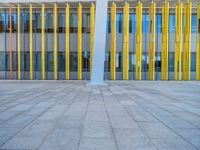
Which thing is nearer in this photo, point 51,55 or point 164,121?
point 164,121

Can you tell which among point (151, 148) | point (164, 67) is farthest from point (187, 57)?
point (151, 148)

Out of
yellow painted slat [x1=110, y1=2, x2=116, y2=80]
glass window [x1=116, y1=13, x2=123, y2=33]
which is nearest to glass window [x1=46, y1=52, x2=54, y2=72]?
yellow painted slat [x1=110, y1=2, x2=116, y2=80]

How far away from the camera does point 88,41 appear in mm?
28547

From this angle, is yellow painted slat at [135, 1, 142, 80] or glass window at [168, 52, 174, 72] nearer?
yellow painted slat at [135, 1, 142, 80]

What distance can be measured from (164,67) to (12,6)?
60.3 ft

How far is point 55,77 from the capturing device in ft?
90.4

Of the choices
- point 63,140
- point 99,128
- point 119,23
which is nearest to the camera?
point 63,140

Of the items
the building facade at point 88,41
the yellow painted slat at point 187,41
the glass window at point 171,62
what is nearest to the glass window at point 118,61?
the building facade at point 88,41

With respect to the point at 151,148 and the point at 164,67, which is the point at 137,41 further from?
the point at 151,148

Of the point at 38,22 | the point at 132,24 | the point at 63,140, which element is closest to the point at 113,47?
the point at 132,24

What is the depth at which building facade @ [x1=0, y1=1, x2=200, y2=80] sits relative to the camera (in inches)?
1070

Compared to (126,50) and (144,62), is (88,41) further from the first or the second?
(144,62)

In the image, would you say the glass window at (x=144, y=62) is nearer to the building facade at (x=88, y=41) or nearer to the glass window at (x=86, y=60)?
the building facade at (x=88, y=41)

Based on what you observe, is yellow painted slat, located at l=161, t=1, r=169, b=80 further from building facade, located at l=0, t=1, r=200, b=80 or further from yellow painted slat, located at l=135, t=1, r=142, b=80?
yellow painted slat, located at l=135, t=1, r=142, b=80
